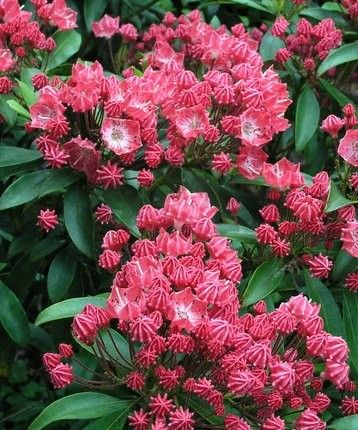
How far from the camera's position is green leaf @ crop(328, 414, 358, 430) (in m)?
1.90

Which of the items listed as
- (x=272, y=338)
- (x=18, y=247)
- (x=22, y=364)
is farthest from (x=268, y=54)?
(x=22, y=364)

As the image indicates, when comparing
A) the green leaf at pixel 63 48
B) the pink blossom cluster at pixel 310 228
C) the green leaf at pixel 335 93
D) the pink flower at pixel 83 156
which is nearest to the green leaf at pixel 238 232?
the pink blossom cluster at pixel 310 228

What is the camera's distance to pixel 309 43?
2830mm

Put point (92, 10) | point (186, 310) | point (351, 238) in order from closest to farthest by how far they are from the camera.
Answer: point (186, 310) → point (351, 238) → point (92, 10)

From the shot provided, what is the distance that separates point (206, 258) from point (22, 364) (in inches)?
113

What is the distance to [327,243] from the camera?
7.32ft

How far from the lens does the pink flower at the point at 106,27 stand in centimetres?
313

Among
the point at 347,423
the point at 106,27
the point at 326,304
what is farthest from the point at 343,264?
the point at 106,27

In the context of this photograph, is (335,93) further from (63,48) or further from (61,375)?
(61,375)

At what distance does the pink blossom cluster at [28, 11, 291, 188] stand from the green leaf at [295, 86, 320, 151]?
314mm

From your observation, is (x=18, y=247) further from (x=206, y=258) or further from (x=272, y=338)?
(x=272, y=338)

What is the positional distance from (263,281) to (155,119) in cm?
50

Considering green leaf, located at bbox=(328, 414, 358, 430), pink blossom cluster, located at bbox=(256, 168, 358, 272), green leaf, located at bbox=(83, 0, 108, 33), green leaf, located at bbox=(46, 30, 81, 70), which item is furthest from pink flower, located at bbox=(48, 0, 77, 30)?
green leaf, located at bbox=(328, 414, 358, 430)

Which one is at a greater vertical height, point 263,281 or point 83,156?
point 83,156
